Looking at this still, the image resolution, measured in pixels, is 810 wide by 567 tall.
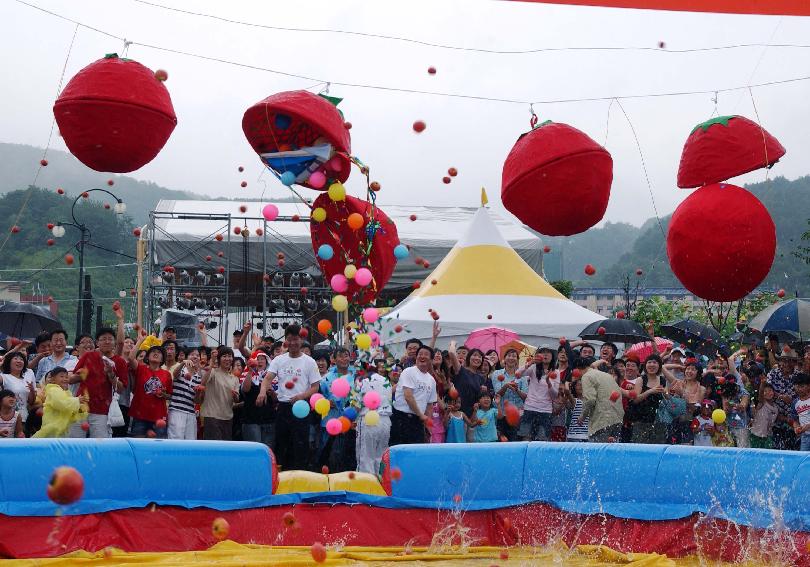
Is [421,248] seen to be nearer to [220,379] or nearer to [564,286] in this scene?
[564,286]

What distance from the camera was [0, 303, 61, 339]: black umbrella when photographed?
31.4 feet

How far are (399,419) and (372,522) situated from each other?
1.33 metres

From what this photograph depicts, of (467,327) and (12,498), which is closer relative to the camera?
(12,498)

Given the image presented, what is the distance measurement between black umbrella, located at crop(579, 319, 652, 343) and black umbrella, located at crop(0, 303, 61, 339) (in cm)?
525

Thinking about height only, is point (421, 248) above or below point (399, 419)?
above

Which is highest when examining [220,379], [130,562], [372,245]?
[372,245]

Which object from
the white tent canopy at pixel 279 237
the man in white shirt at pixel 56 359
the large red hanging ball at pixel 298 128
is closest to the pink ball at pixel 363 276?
the large red hanging ball at pixel 298 128

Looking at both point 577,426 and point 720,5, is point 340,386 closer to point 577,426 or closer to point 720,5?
point 577,426

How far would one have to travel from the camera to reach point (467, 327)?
39.3ft

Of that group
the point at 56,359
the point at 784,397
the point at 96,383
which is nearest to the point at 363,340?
the point at 96,383

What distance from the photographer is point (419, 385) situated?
7.67 metres

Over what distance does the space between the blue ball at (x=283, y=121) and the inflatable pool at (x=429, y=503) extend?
6.97 feet

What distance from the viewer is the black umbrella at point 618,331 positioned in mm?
10023

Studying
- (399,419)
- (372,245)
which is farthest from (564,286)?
(372,245)
